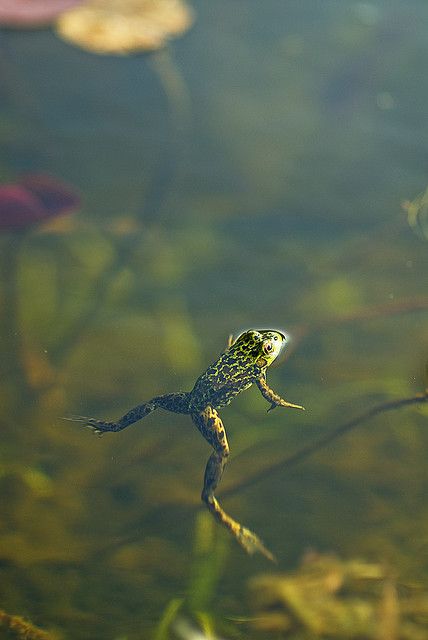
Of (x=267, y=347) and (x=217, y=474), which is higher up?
(x=267, y=347)

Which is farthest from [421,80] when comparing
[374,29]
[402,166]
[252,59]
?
[252,59]

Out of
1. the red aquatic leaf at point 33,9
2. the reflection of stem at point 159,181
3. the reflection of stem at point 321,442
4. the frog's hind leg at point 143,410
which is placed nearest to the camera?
the reflection of stem at point 321,442

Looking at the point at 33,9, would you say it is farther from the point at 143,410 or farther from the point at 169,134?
the point at 143,410

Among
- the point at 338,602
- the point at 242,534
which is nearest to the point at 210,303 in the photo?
the point at 242,534

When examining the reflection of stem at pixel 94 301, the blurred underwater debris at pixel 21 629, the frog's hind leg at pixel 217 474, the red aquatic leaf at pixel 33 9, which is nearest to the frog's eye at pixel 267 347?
the frog's hind leg at pixel 217 474

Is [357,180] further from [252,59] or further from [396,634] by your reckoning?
[396,634]

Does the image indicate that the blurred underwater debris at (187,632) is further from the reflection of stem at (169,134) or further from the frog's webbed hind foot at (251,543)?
the reflection of stem at (169,134)
